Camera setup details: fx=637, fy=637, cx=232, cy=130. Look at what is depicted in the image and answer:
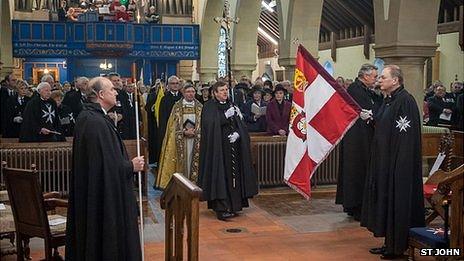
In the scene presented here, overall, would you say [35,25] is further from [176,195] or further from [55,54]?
[176,195]

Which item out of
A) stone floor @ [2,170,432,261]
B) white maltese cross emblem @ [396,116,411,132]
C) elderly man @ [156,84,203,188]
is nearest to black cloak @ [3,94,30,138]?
elderly man @ [156,84,203,188]

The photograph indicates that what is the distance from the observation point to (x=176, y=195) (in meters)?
3.95

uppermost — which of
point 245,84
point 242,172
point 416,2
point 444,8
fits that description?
point 444,8

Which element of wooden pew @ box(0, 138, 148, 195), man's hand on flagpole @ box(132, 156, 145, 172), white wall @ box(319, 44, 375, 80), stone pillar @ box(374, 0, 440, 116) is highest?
white wall @ box(319, 44, 375, 80)

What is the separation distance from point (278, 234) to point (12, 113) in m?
5.48

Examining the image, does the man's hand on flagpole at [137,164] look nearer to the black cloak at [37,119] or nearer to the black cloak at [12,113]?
the black cloak at [37,119]

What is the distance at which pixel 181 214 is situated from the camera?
3811 mm

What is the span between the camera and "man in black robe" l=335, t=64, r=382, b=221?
7.48m

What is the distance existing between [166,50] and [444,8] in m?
8.39

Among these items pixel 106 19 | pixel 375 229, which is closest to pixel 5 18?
pixel 106 19

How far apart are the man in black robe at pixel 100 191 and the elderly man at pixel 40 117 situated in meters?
4.68

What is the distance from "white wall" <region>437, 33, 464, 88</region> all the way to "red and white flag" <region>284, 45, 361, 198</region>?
11761 millimetres

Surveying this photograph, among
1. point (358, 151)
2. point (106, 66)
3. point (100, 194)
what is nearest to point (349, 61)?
point (106, 66)

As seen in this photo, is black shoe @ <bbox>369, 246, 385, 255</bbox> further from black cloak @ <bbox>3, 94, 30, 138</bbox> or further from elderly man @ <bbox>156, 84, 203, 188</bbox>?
black cloak @ <bbox>3, 94, 30, 138</bbox>
